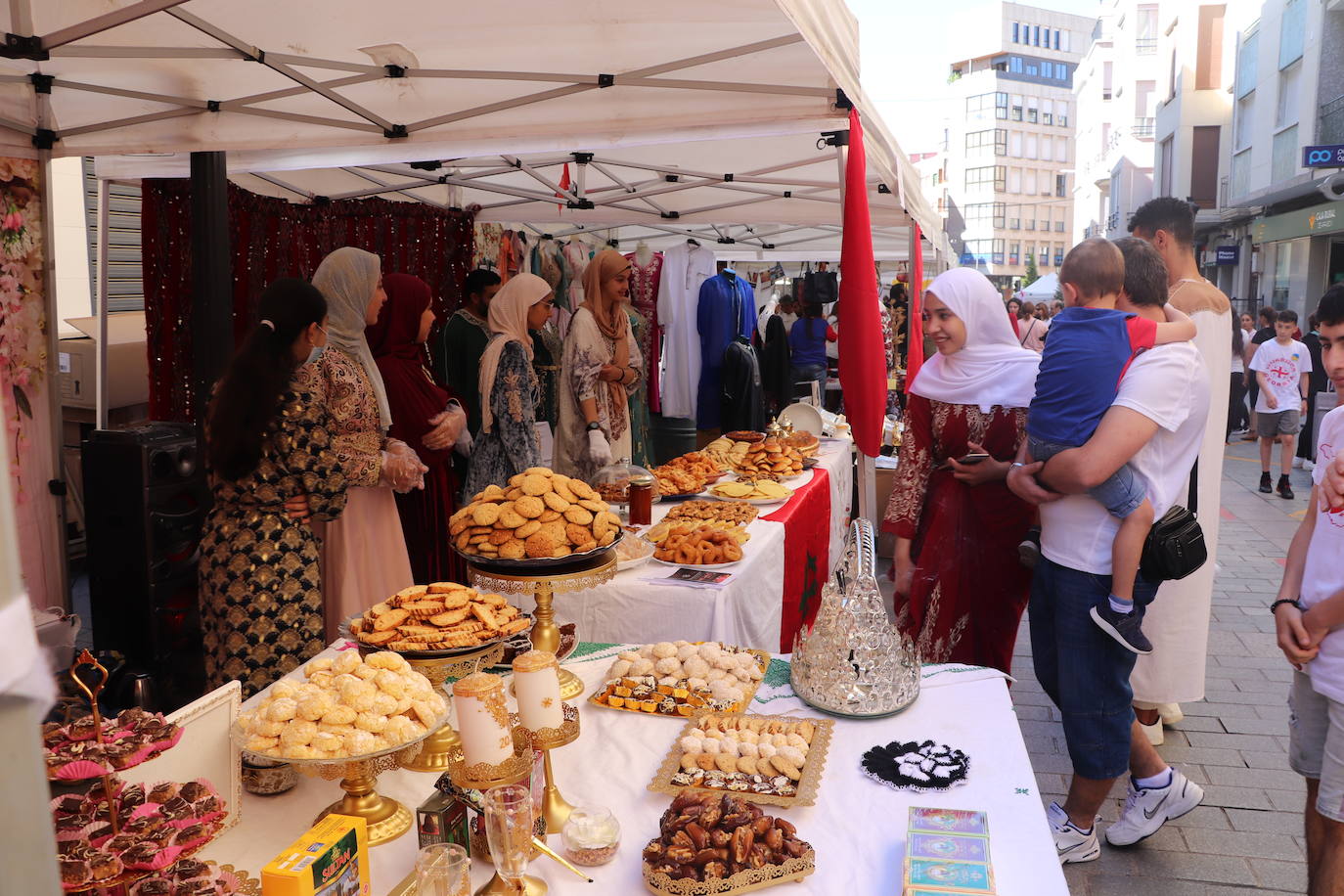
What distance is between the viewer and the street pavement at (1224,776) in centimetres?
298

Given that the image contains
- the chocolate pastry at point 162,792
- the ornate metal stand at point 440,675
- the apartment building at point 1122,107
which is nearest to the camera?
the chocolate pastry at point 162,792

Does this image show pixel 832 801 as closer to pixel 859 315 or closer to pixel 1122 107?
pixel 859 315

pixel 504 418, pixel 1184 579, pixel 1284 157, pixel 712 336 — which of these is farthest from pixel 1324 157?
pixel 504 418

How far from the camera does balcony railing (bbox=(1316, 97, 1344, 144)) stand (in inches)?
618

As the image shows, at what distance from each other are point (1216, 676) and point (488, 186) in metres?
5.30

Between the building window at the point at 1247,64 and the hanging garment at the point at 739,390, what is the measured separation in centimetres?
1848

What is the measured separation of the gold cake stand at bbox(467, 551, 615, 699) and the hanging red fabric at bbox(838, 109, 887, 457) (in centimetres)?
136

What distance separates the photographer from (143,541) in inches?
154

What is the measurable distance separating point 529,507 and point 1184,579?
268 cm

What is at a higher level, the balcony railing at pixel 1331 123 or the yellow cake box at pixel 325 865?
the balcony railing at pixel 1331 123

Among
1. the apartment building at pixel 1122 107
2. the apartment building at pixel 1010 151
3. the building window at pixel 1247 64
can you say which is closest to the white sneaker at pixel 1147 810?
the building window at pixel 1247 64

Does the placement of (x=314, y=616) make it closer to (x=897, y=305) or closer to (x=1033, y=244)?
(x=897, y=305)

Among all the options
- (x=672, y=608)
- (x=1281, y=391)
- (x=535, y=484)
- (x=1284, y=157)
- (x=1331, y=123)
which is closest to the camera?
(x=535, y=484)

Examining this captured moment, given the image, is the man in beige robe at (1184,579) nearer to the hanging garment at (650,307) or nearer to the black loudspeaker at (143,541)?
the black loudspeaker at (143,541)
